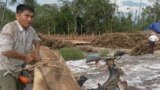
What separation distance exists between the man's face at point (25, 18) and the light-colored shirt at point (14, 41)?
33mm

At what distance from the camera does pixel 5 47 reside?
10.3ft

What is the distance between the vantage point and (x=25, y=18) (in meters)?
3.25

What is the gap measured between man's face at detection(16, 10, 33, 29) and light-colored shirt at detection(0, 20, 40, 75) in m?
0.03

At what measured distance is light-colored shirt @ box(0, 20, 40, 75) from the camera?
3145mm

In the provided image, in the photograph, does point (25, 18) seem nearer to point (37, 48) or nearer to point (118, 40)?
point (37, 48)

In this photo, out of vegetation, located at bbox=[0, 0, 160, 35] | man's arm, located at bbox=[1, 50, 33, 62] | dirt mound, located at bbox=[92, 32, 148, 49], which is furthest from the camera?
vegetation, located at bbox=[0, 0, 160, 35]

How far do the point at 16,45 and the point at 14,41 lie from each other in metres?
0.04

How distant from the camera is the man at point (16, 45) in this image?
3.12 m

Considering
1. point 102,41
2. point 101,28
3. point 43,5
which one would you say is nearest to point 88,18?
point 101,28

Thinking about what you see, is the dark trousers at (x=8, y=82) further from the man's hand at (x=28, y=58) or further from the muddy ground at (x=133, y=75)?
the muddy ground at (x=133, y=75)

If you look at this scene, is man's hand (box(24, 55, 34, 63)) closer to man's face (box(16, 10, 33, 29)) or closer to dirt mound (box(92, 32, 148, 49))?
man's face (box(16, 10, 33, 29))

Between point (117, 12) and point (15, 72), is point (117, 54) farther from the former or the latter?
point (117, 12)

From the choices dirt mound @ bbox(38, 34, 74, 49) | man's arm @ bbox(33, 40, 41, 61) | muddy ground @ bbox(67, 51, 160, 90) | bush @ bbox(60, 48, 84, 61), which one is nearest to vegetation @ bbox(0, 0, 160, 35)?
dirt mound @ bbox(38, 34, 74, 49)

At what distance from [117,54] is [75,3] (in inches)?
1123
